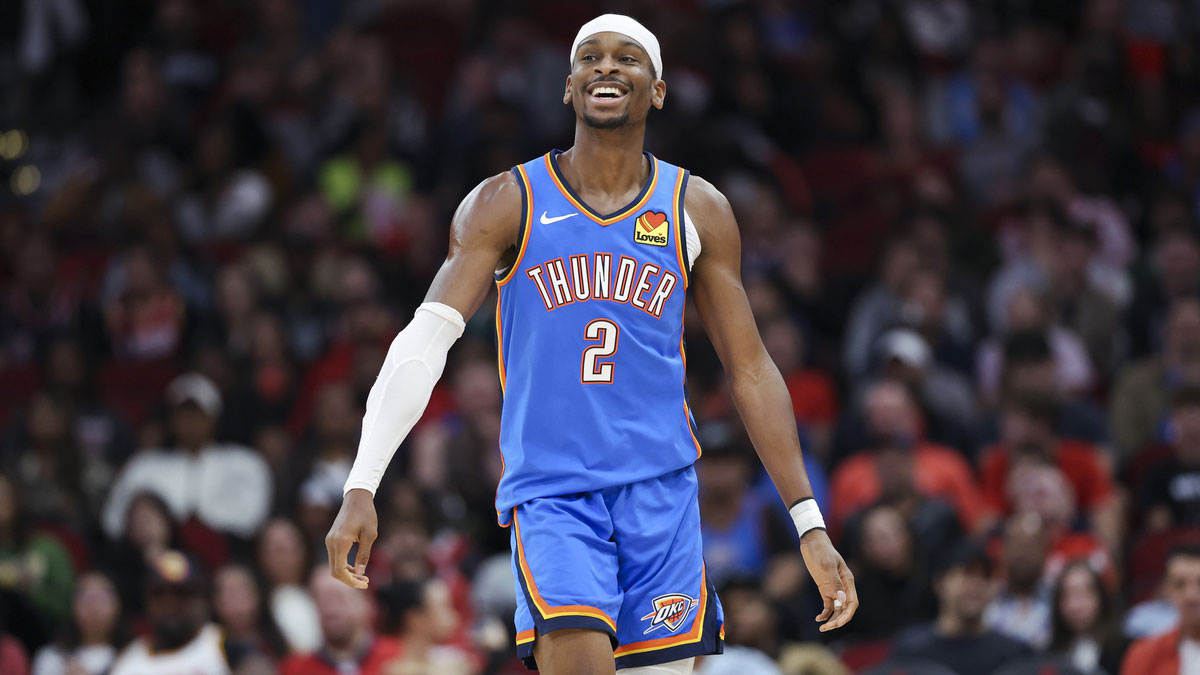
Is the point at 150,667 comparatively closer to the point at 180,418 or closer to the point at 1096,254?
the point at 180,418

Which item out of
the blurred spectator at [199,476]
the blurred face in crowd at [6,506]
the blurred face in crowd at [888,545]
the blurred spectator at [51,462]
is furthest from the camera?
the blurred spectator at [51,462]

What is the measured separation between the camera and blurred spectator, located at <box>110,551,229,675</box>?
27.5 feet

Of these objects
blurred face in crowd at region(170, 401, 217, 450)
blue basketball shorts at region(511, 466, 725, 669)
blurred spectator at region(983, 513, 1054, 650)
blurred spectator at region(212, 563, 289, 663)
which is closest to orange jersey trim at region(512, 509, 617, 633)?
blue basketball shorts at region(511, 466, 725, 669)

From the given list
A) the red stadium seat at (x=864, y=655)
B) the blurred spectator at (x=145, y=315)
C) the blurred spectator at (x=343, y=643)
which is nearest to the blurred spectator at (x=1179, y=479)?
the red stadium seat at (x=864, y=655)

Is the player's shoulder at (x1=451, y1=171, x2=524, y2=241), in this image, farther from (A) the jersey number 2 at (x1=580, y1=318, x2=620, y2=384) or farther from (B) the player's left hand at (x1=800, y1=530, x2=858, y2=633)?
(B) the player's left hand at (x1=800, y1=530, x2=858, y2=633)

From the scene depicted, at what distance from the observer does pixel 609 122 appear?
→ 4.71m

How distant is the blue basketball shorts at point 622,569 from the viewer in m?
4.41

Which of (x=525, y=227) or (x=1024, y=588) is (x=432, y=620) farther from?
(x=525, y=227)

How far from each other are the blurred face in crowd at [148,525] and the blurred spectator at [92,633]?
17.2 inches

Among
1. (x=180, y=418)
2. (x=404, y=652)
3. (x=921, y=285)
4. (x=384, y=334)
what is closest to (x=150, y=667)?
(x=404, y=652)

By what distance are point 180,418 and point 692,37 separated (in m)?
5.91

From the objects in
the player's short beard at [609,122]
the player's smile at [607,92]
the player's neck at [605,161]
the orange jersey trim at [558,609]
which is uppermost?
the player's smile at [607,92]

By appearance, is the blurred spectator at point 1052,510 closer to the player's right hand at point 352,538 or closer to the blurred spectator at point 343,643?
the blurred spectator at point 343,643

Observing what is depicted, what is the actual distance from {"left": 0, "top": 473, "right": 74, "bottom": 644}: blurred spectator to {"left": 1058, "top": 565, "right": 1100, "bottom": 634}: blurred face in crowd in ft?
19.2
